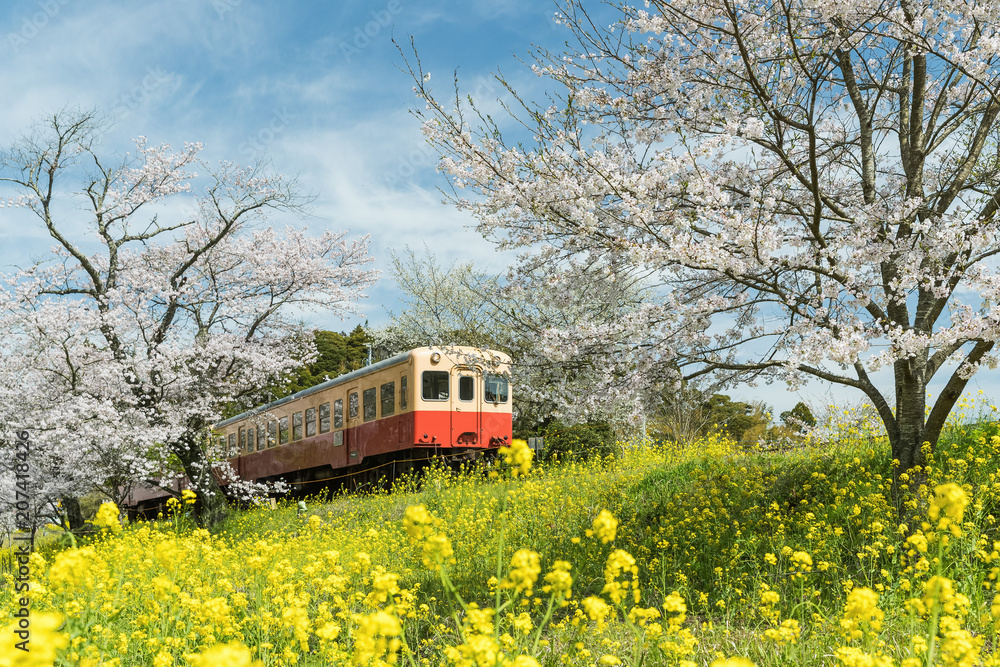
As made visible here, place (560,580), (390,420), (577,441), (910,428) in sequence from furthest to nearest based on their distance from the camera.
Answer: (577,441)
(390,420)
(910,428)
(560,580)

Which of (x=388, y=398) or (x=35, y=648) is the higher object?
(x=388, y=398)

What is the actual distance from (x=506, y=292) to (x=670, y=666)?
380 cm

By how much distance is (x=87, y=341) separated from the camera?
11383mm

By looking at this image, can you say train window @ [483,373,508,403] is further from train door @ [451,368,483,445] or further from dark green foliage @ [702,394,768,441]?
dark green foliage @ [702,394,768,441]

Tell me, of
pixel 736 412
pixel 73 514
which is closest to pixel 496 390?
pixel 736 412

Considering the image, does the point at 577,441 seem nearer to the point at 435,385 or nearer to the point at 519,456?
the point at 435,385

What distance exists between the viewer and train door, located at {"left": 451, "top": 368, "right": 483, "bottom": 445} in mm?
12969

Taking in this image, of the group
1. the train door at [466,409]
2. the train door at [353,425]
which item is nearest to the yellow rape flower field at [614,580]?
the train door at [466,409]

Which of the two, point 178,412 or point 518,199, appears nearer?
point 518,199

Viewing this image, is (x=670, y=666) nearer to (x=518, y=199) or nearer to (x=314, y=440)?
(x=518, y=199)

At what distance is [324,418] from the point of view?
14.8 metres

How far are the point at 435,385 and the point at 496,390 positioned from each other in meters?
1.57

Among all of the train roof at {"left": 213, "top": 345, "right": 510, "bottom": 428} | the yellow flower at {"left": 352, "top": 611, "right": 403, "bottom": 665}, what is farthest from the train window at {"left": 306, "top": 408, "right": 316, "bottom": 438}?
the yellow flower at {"left": 352, "top": 611, "right": 403, "bottom": 665}

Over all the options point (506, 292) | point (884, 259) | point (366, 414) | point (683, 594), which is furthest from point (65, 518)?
point (884, 259)
